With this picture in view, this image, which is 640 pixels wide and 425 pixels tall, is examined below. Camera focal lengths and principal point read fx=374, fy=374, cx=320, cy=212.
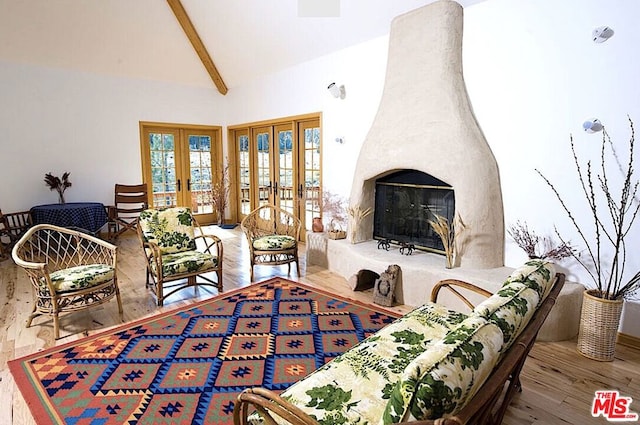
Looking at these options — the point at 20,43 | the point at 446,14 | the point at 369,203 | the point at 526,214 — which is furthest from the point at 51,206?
the point at 526,214

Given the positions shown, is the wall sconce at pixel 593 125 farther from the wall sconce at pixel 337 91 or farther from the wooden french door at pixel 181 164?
the wooden french door at pixel 181 164

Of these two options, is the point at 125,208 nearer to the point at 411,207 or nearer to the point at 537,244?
the point at 411,207

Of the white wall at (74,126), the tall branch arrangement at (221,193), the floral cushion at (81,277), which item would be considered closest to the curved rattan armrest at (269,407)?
the floral cushion at (81,277)

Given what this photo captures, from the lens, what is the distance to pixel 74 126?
6.02m

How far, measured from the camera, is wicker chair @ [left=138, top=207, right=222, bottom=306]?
3584 millimetres

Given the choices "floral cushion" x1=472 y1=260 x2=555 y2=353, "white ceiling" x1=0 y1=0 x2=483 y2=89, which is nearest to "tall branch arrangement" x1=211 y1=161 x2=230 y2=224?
"white ceiling" x1=0 y1=0 x2=483 y2=89

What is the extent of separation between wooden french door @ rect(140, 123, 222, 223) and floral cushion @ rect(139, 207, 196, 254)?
10.7ft

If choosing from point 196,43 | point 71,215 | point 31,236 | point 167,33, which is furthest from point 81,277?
point 196,43

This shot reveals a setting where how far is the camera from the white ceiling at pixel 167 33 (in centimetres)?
471

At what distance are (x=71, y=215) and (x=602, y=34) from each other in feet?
20.5

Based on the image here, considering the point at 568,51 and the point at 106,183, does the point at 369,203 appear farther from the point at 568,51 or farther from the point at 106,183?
the point at 106,183

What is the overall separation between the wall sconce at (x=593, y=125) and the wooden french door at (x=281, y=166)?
3408 millimetres

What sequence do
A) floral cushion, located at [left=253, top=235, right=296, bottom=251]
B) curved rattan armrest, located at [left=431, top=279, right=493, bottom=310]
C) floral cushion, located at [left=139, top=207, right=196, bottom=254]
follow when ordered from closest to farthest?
curved rattan armrest, located at [left=431, top=279, right=493, bottom=310] → floral cushion, located at [left=139, top=207, right=196, bottom=254] → floral cushion, located at [left=253, top=235, right=296, bottom=251]

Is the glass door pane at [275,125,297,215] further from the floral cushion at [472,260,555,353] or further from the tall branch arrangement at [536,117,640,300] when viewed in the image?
the floral cushion at [472,260,555,353]
